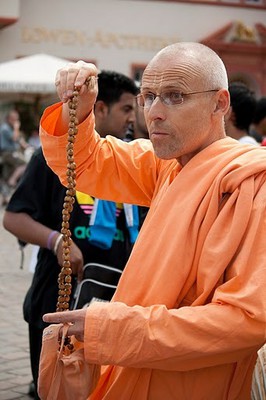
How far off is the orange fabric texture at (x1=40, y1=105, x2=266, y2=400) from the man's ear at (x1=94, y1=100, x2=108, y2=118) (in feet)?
6.44

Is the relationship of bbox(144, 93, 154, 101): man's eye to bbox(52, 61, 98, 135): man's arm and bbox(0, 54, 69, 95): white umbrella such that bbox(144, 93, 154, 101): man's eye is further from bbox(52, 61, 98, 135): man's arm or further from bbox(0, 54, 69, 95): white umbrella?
bbox(0, 54, 69, 95): white umbrella

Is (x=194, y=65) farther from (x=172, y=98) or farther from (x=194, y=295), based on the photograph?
(x=194, y=295)

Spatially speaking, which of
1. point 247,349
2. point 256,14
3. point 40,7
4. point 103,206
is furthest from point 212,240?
point 256,14

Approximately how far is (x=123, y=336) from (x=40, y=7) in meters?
22.4

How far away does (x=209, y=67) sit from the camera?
255cm

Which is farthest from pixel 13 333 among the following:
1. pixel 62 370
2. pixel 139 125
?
pixel 62 370

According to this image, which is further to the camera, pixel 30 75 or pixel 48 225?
pixel 30 75

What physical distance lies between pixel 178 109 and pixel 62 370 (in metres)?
→ 0.83

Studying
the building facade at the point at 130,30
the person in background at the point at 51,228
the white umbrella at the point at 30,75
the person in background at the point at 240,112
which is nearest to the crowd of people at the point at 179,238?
the person in background at the point at 51,228

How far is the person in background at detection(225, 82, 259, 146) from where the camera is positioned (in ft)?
18.4

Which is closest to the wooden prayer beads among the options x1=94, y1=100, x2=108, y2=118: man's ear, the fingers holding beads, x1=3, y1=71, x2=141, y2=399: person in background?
the fingers holding beads

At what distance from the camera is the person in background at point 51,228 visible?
426cm

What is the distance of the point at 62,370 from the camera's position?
2.45m

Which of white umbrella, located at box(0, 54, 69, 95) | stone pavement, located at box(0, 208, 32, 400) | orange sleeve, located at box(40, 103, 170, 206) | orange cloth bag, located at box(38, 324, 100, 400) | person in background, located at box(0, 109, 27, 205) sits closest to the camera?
orange cloth bag, located at box(38, 324, 100, 400)
